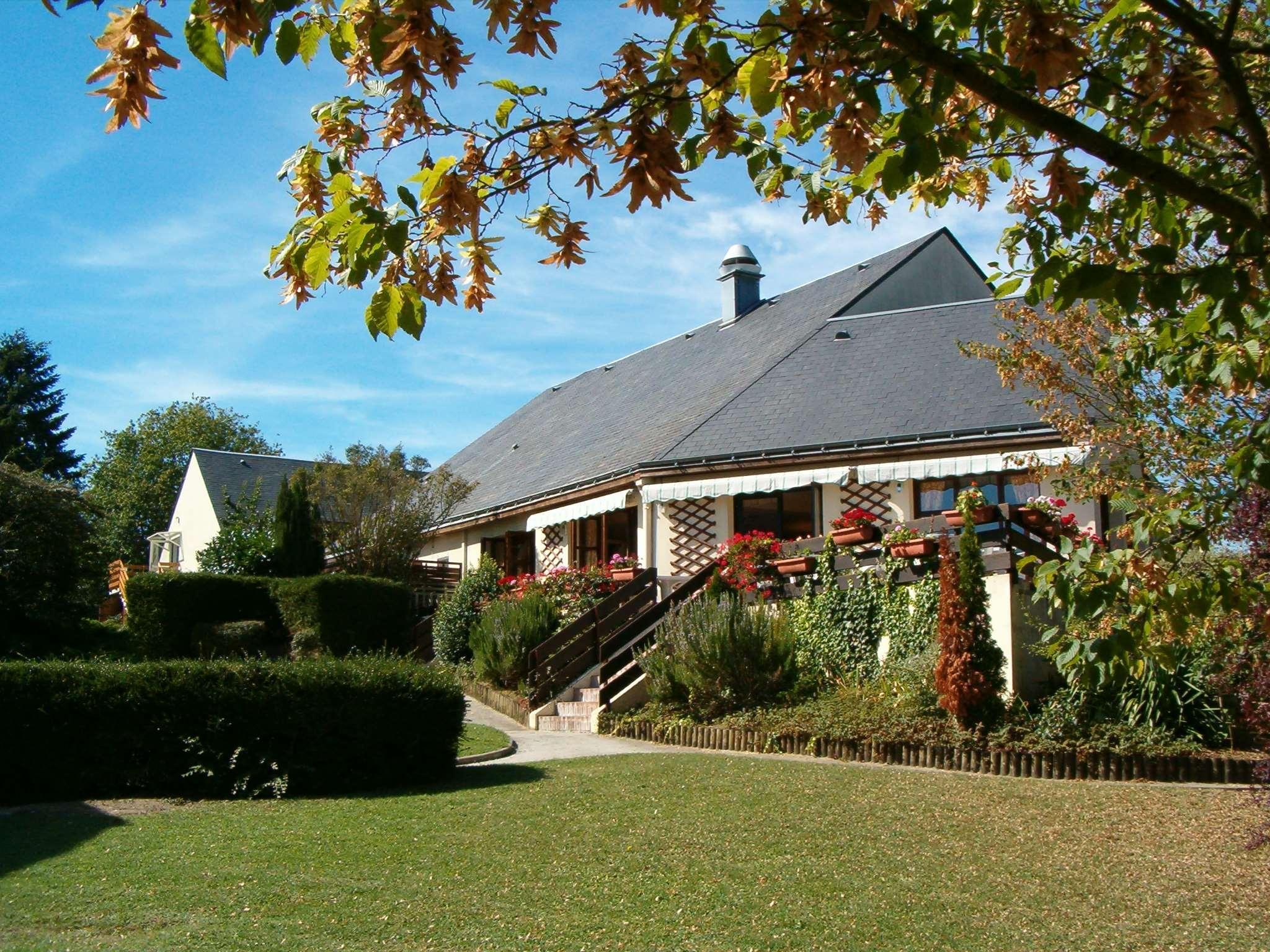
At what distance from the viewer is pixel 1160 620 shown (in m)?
4.94

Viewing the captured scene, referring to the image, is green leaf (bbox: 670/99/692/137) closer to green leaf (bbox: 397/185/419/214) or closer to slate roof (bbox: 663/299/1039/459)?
green leaf (bbox: 397/185/419/214)

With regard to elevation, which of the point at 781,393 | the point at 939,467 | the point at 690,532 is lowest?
the point at 690,532

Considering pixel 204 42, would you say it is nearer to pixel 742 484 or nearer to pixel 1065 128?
pixel 1065 128

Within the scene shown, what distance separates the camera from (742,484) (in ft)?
62.7

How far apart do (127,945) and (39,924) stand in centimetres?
73

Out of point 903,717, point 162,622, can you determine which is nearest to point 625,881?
point 903,717

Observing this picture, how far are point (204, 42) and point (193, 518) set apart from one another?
41.8 meters

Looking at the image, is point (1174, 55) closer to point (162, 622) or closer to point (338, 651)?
point (338, 651)

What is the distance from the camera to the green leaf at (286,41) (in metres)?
3.32

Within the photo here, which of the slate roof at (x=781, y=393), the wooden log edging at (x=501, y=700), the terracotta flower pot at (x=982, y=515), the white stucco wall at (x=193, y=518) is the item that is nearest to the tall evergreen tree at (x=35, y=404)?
the white stucco wall at (x=193, y=518)

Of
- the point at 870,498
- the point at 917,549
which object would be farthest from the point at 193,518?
the point at 917,549

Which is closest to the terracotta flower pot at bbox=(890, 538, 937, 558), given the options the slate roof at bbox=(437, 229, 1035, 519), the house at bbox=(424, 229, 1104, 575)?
the house at bbox=(424, 229, 1104, 575)

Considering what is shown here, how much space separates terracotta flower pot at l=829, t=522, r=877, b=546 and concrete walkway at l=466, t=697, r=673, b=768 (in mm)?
3224

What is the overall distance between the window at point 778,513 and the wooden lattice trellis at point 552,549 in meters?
5.32
